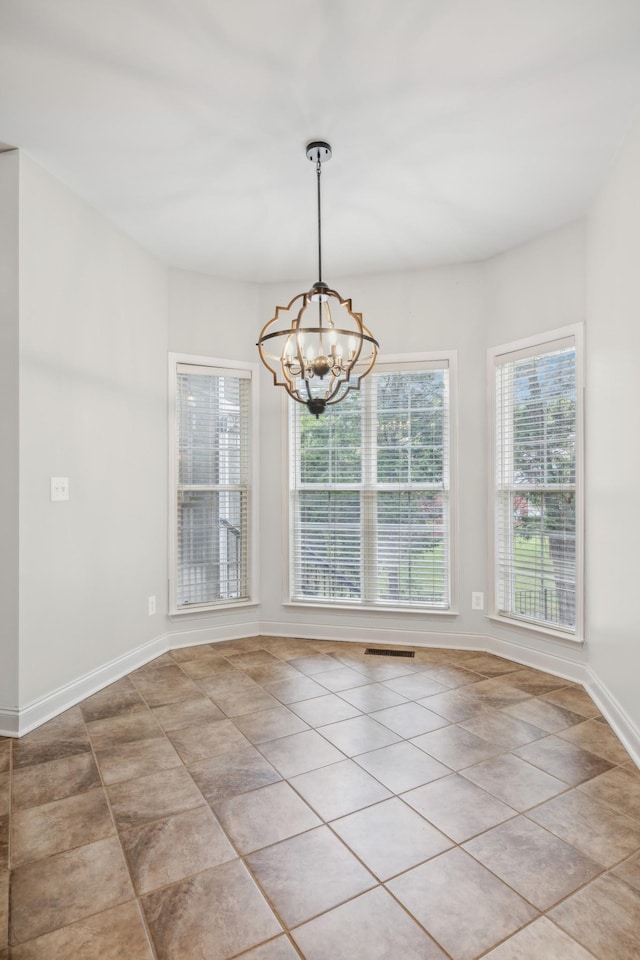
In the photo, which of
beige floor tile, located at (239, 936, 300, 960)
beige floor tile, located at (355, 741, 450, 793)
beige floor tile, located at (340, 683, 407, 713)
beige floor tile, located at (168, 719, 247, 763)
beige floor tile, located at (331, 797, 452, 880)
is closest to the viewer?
beige floor tile, located at (239, 936, 300, 960)

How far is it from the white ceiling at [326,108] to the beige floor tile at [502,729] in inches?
108

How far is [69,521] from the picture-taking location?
303 centimetres

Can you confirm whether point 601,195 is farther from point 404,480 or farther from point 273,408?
point 273,408

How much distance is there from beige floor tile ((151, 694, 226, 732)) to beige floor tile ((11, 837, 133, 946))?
36.3 inches

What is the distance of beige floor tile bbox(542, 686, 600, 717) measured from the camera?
2945 mm

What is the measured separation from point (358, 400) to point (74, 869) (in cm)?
321

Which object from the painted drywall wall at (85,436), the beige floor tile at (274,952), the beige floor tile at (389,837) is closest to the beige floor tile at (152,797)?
the beige floor tile at (389,837)

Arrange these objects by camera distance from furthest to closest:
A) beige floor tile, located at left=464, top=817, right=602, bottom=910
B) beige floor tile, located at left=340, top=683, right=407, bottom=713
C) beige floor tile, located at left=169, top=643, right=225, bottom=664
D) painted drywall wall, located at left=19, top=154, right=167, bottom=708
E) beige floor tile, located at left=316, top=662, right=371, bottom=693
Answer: beige floor tile, located at left=169, top=643, right=225, bottom=664 < beige floor tile, located at left=316, top=662, right=371, bottom=693 < beige floor tile, located at left=340, top=683, right=407, bottom=713 < painted drywall wall, located at left=19, top=154, right=167, bottom=708 < beige floor tile, located at left=464, top=817, right=602, bottom=910

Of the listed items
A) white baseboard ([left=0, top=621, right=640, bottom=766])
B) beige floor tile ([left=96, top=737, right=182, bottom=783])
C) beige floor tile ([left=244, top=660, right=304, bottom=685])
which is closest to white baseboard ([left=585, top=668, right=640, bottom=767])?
white baseboard ([left=0, top=621, right=640, bottom=766])

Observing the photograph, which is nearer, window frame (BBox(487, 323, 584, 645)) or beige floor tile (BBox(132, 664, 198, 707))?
beige floor tile (BBox(132, 664, 198, 707))

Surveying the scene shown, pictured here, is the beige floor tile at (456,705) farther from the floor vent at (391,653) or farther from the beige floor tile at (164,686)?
the beige floor tile at (164,686)

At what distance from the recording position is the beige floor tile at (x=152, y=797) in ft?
6.77

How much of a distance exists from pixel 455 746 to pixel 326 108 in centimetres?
281

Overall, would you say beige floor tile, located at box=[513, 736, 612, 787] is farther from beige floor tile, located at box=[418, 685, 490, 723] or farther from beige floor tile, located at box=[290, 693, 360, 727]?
beige floor tile, located at box=[290, 693, 360, 727]
